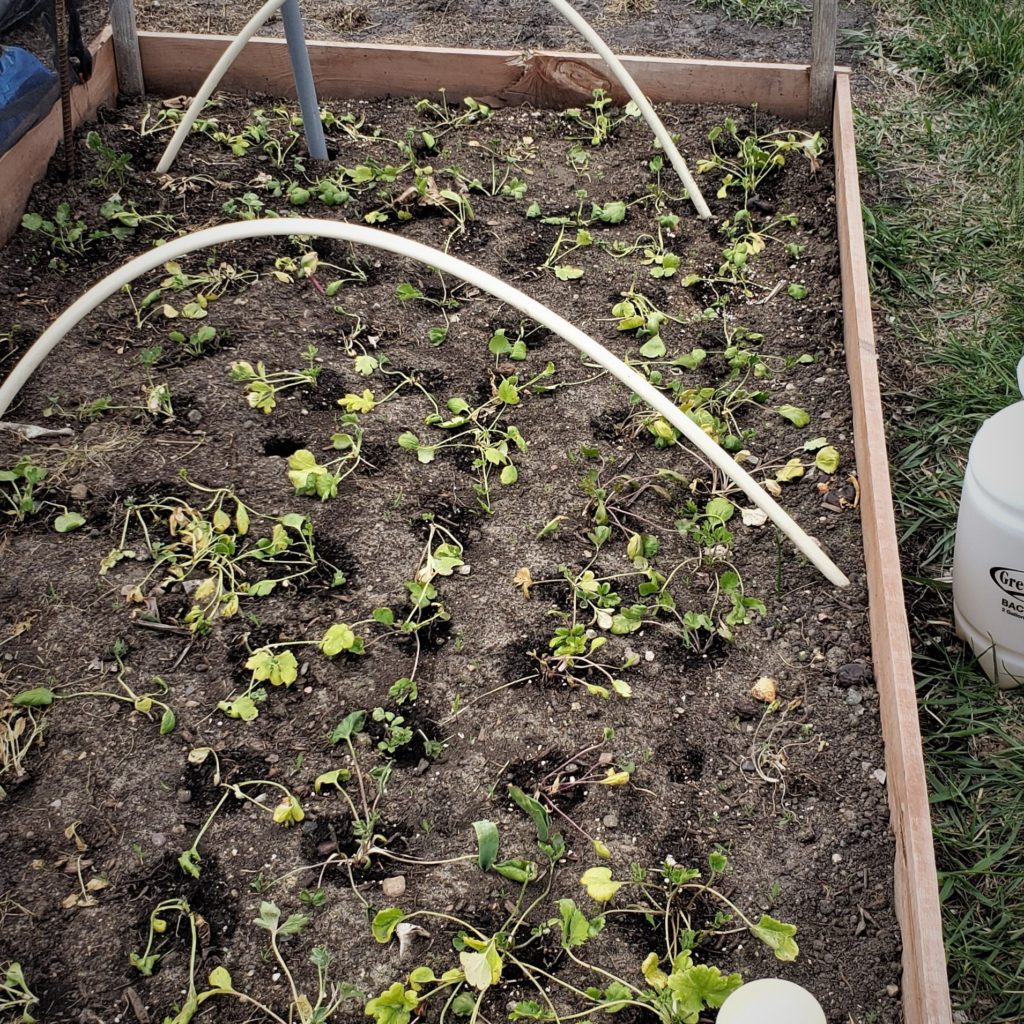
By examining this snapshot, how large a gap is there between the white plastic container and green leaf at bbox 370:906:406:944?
1182mm

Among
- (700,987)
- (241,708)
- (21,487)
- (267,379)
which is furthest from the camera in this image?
(267,379)

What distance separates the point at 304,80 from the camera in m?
2.88

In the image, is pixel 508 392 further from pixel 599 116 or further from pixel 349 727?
pixel 599 116

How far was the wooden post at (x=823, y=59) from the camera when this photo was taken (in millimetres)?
2947

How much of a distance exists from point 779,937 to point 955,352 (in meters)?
1.68

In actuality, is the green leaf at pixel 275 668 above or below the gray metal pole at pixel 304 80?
below

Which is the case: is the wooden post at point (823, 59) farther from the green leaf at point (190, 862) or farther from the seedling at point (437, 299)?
the green leaf at point (190, 862)

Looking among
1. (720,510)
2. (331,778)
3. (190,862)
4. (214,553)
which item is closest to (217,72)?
(214,553)

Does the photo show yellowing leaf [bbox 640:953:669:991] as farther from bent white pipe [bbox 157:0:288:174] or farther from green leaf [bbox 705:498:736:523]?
bent white pipe [bbox 157:0:288:174]

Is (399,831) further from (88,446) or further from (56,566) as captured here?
(88,446)

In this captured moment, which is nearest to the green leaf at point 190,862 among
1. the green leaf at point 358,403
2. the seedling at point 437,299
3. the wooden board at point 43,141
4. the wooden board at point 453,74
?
the green leaf at point 358,403

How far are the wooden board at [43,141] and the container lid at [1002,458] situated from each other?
243 cm

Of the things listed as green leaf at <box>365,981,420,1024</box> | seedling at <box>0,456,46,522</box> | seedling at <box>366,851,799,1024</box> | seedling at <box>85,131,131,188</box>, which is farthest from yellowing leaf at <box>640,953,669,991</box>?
seedling at <box>85,131,131,188</box>

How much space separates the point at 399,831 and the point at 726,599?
2.56 ft
